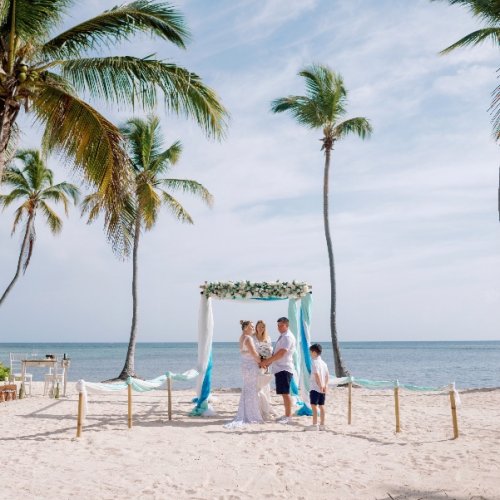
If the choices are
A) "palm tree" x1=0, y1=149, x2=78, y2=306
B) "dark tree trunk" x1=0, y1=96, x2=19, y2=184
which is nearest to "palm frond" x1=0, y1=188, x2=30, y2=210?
"palm tree" x1=0, y1=149, x2=78, y2=306

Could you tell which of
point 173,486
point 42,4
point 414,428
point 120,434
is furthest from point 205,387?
point 42,4

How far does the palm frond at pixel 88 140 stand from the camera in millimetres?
8359

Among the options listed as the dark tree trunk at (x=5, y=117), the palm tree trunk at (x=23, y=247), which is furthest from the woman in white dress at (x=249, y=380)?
the palm tree trunk at (x=23, y=247)

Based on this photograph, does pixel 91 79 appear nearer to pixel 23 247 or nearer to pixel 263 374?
pixel 263 374

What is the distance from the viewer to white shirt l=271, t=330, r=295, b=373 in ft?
32.7

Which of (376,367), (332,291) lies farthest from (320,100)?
(376,367)

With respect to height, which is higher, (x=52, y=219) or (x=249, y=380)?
(x=52, y=219)

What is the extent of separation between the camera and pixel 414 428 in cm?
936

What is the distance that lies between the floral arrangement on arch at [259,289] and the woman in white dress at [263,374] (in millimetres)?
1457

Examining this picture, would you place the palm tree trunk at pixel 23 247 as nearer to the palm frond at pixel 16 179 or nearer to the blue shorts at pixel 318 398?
the palm frond at pixel 16 179

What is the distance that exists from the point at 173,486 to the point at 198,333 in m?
6.06

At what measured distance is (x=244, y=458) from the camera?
7047mm

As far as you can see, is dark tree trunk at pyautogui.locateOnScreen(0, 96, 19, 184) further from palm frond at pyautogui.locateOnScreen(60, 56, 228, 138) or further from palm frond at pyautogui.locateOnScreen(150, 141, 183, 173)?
palm frond at pyautogui.locateOnScreen(150, 141, 183, 173)

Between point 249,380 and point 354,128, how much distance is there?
1178cm
